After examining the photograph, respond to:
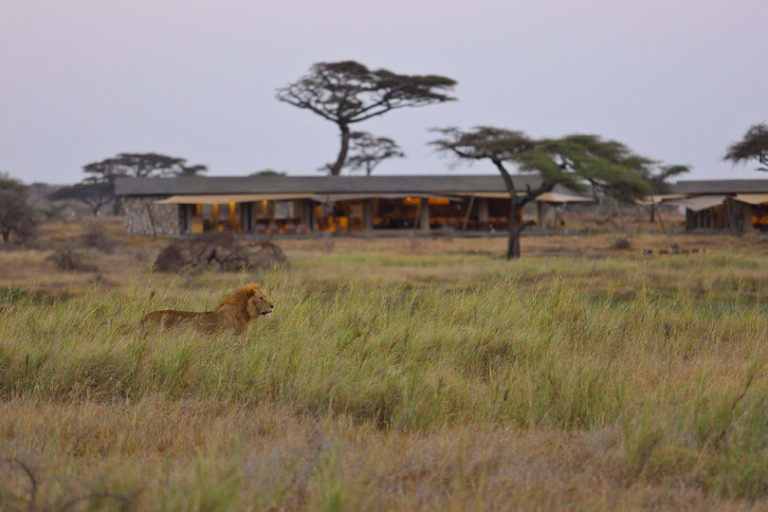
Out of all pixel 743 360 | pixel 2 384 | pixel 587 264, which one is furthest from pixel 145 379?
pixel 587 264

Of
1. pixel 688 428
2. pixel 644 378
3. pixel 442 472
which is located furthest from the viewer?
pixel 644 378

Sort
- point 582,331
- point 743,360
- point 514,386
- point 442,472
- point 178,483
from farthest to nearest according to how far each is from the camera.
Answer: point 582,331 → point 743,360 → point 514,386 → point 442,472 → point 178,483

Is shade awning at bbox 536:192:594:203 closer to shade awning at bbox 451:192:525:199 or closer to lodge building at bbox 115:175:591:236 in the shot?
lodge building at bbox 115:175:591:236

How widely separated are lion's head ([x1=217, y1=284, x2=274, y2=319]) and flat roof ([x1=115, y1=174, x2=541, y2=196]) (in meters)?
27.7

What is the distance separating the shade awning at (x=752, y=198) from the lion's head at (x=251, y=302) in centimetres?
3157

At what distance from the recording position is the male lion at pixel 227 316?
5.15m

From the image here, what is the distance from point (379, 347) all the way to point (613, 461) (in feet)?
7.10

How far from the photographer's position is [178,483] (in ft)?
8.78

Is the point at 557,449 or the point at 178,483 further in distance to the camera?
the point at 557,449

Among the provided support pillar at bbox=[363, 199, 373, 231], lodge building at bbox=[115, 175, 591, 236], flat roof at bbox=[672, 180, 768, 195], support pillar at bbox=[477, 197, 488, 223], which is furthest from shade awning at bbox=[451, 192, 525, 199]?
flat roof at bbox=[672, 180, 768, 195]

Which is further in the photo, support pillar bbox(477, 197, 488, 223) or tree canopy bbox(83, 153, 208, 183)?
tree canopy bbox(83, 153, 208, 183)

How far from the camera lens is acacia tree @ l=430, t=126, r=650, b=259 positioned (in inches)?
798

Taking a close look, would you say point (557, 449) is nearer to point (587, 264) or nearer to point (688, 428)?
point (688, 428)

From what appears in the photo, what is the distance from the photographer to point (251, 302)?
16.9ft
